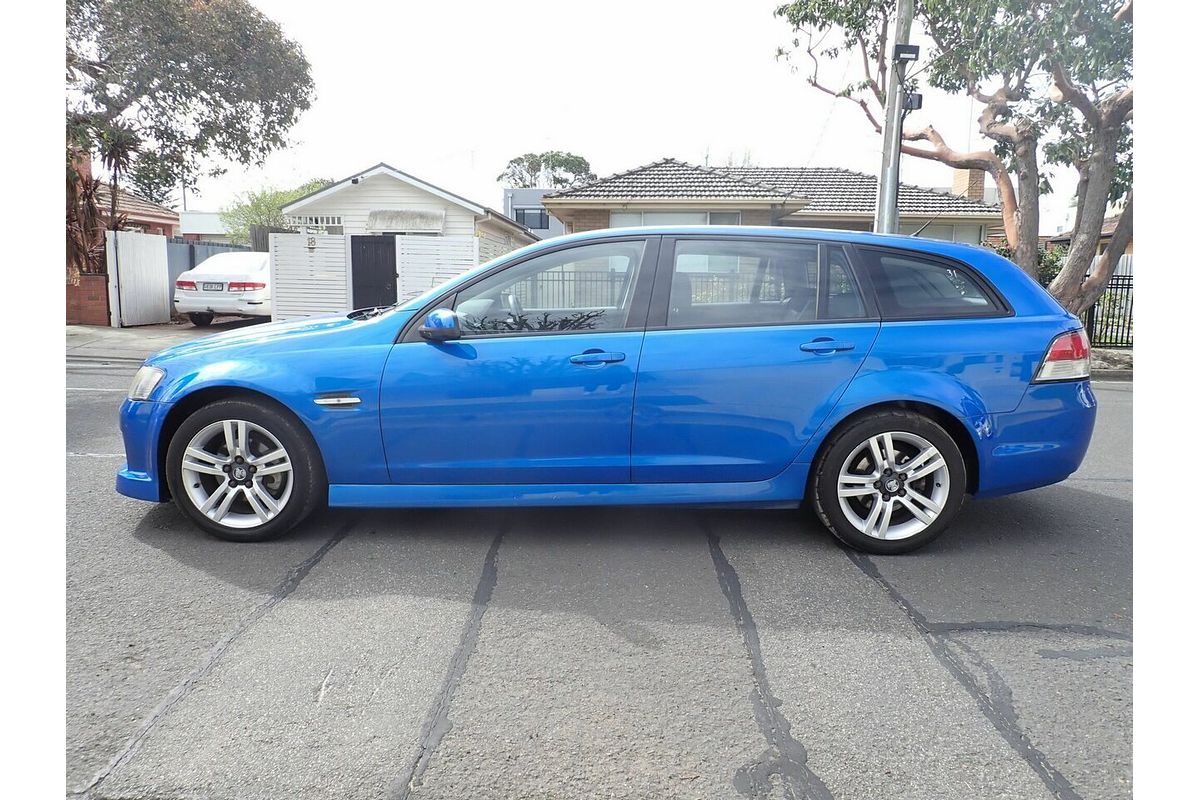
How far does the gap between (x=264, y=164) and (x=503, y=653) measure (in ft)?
69.7

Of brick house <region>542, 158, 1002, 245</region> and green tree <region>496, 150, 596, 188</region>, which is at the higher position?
green tree <region>496, 150, 596, 188</region>

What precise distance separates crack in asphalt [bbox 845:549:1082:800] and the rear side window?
138cm

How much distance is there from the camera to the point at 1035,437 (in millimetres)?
4117

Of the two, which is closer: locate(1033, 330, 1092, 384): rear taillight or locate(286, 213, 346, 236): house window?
locate(1033, 330, 1092, 384): rear taillight

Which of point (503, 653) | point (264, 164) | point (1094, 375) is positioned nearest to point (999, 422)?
point (503, 653)

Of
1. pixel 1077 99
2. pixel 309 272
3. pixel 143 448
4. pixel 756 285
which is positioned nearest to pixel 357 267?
pixel 309 272

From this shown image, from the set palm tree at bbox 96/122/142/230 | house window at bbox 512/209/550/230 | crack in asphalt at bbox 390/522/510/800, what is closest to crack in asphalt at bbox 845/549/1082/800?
crack in asphalt at bbox 390/522/510/800

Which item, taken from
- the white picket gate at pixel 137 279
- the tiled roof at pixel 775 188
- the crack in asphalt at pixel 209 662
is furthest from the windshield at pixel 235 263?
the crack in asphalt at pixel 209 662

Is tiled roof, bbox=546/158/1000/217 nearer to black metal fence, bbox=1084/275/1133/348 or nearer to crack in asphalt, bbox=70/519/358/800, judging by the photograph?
black metal fence, bbox=1084/275/1133/348

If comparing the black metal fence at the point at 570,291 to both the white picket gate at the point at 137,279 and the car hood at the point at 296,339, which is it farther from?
the white picket gate at the point at 137,279

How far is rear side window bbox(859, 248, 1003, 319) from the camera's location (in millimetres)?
4184

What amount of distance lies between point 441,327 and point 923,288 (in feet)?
7.86

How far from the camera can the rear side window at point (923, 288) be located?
4184 millimetres

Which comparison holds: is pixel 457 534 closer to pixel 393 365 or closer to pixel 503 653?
pixel 393 365
